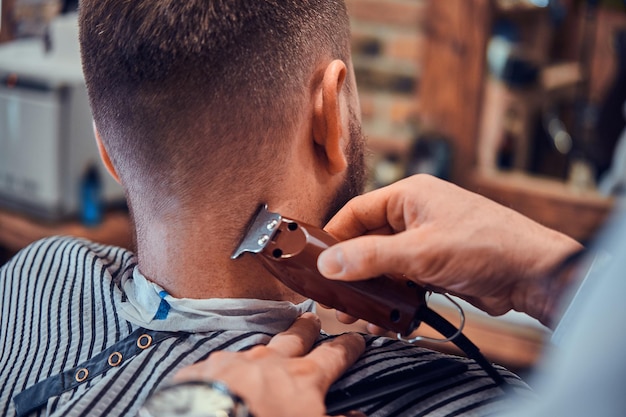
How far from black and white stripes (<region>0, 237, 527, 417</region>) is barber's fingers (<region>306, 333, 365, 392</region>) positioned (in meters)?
0.02

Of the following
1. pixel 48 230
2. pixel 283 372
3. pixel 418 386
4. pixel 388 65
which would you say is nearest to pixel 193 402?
pixel 283 372

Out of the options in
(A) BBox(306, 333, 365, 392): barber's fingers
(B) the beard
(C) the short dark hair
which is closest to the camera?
(A) BBox(306, 333, 365, 392): barber's fingers

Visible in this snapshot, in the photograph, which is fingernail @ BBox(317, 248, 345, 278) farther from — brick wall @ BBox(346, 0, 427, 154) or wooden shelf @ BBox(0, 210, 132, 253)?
brick wall @ BBox(346, 0, 427, 154)

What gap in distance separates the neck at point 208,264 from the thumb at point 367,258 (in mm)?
170

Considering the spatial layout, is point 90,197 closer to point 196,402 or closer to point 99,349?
A: point 99,349

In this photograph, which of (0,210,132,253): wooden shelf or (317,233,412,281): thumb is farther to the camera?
(0,210,132,253): wooden shelf

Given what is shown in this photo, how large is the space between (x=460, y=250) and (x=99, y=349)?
0.58 m

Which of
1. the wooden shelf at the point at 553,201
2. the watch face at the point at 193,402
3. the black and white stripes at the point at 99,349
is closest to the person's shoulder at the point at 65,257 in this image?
the black and white stripes at the point at 99,349

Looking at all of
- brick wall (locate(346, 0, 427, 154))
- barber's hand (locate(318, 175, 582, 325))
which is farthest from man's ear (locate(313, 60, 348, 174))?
brick wall (locate(346, 0, 427, 154))

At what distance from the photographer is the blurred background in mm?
3127

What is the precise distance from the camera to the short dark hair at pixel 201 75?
3.73ft

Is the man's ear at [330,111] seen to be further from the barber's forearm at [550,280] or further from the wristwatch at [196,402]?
the wristwatch at [196,402]

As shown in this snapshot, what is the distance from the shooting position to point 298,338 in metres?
1.11

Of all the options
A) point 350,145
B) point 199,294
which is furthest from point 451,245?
point 199,294
